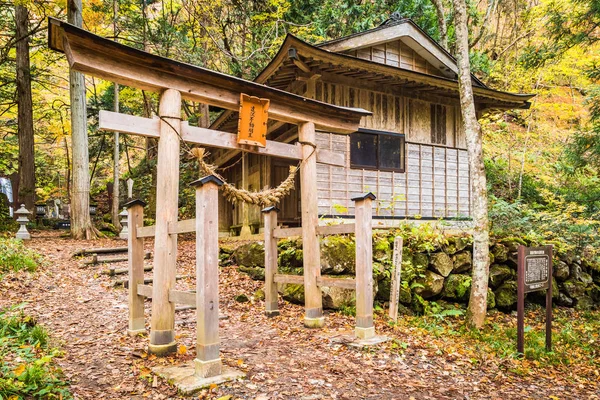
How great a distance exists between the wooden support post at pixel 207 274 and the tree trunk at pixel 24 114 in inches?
564

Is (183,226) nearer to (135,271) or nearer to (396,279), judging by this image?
(135,271)

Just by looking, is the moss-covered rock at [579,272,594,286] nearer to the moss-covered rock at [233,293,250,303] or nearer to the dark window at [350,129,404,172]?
the dark window at [350,129,404,172]

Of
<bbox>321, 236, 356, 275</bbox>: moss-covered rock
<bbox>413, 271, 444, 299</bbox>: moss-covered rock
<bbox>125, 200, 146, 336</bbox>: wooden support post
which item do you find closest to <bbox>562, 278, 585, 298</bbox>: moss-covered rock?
<bbox>413, 271, 444, 299</bbox>: moss-covered rock

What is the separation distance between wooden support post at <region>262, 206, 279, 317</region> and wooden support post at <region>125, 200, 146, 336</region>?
2280mm

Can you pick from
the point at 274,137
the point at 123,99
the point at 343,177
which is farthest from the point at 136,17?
the point at 343,177

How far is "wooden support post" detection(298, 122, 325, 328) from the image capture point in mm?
6609

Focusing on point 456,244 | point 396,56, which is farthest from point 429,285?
point 396,56

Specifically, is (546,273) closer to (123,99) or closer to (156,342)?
(156,342)

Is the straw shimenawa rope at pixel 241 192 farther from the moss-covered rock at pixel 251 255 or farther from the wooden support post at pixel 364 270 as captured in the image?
the moss-covered rock at pixel 251 255

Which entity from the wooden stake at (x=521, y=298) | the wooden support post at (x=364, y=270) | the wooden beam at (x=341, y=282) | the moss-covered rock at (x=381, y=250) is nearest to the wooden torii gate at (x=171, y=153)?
the wooden beam at (x=341, y=282)

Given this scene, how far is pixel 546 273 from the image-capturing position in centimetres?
760

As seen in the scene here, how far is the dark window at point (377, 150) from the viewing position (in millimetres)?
11375

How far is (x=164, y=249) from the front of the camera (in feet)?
16.1

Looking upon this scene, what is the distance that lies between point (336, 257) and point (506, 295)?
17.8 feet
